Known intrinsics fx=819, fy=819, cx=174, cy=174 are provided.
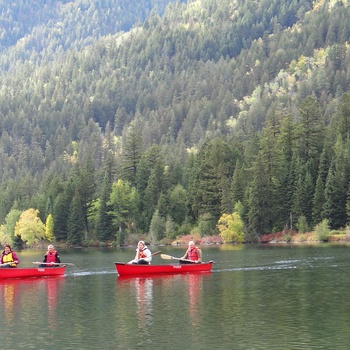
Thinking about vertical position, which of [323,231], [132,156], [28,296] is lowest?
[28,296]

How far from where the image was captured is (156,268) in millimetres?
75688

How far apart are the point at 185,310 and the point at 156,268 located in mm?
25766

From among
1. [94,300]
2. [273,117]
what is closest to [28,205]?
[273,117]

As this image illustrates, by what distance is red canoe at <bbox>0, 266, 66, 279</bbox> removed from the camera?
7575 cm

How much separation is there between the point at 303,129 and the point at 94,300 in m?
101

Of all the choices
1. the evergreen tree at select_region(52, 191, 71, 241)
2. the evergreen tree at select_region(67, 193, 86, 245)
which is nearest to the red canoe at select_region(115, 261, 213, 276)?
the evergreen tree at select_region(67, 193, 86, 245)

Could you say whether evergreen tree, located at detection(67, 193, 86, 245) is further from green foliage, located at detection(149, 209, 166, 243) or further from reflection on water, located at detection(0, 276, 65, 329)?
reflection on water, located at detection(0, 276, 65, 329)

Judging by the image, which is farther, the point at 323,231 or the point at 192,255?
the point at 323,231

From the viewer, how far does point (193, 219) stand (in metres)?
160

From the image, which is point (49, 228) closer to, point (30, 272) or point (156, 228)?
point (156, 228)

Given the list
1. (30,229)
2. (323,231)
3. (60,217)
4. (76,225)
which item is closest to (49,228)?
(60,217)

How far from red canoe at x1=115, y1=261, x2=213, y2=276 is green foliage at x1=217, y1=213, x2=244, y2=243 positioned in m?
66.3

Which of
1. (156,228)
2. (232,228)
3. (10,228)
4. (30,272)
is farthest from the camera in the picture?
(10,228)

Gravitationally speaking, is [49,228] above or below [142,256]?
above
